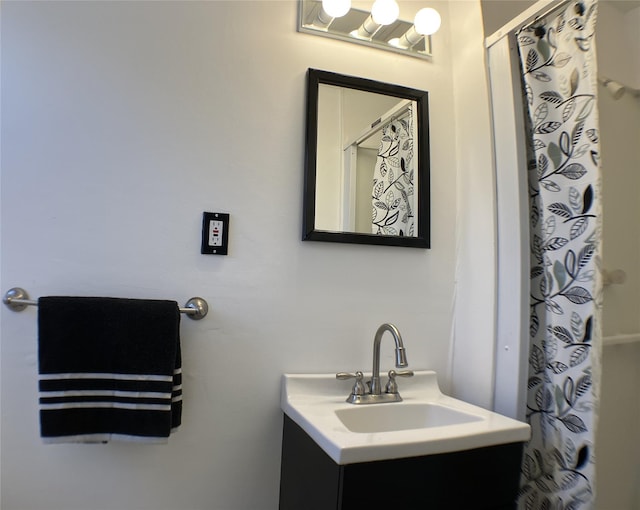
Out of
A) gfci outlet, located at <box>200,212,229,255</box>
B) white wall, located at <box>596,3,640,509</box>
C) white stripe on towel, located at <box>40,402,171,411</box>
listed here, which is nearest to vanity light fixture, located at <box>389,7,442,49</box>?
white wall, located at <box>596,3,640,509</box>

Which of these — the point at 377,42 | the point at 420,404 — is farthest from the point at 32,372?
the point at 377,42

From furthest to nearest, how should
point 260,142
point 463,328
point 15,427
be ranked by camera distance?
point 463,328 → point 260,142 → point 15,427

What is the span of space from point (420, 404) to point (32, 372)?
1061mm

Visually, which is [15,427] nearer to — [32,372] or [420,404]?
[32,372]

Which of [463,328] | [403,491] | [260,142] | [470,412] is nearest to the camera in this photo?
[403,491]

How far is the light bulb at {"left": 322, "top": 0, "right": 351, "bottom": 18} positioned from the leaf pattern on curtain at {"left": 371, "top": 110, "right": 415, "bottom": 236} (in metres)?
0.37

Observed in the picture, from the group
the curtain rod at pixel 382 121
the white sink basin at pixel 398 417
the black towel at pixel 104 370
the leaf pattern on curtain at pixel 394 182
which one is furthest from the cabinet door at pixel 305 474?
the curtain rod at pixel 382 121

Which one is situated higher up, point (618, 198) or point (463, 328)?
point (618, 198)

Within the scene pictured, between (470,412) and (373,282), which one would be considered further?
(373,282)

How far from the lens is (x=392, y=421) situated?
3.79ft

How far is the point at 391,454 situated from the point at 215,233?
2.39 feet

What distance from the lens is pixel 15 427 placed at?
0.98 m

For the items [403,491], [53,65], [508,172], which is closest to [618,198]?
[508,172]

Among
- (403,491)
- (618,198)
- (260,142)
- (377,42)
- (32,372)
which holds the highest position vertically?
(377,42)
